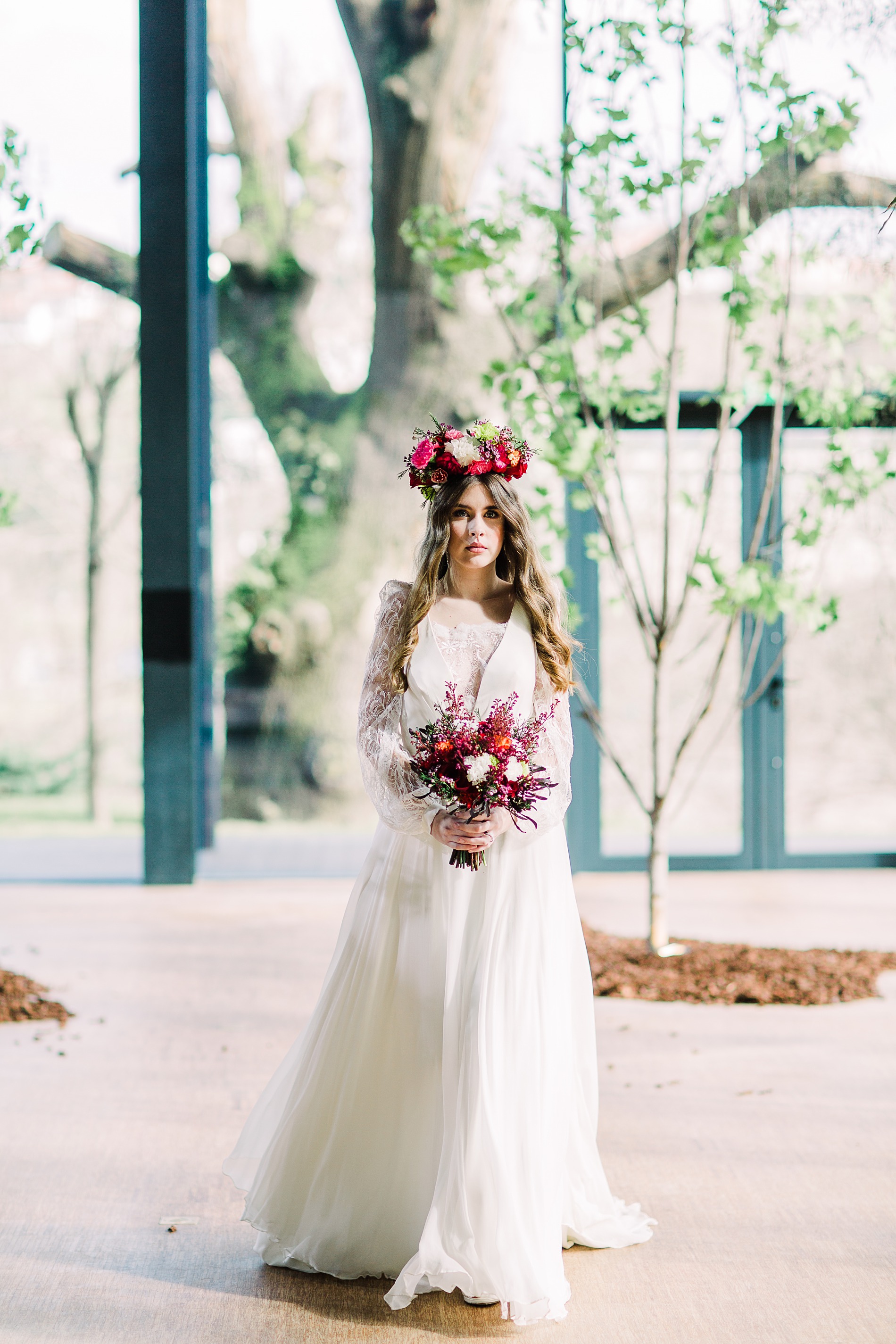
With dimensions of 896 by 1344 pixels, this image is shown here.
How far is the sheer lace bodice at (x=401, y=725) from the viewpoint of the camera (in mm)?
2574

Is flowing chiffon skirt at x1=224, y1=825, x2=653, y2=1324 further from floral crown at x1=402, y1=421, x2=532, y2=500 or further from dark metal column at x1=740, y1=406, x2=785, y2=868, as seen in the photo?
dark metal column at x1=740, y1=406, x2=785, y2=868

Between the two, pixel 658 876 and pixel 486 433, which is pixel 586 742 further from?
pixel 486 433

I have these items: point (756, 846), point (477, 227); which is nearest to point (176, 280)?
point (477, 227)

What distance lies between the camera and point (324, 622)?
25.0 ft

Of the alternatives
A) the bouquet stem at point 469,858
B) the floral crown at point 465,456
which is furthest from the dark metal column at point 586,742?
the bouquet stem at point 469,858

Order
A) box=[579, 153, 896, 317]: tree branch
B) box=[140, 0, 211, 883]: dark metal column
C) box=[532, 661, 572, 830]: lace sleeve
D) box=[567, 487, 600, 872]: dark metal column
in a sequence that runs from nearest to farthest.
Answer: box=[532, 661, 572, 830]: lace sleeve
box=[579, 153, 896, 317]: tree branch
box=[140, 0, 211, 883]: dark metal column
box=[567, 487, 600, 872]: dark metal column

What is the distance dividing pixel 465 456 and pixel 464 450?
0.6 inches

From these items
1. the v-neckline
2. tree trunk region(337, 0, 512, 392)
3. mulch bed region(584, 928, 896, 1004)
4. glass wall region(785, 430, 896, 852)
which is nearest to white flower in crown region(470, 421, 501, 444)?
the v-neckline

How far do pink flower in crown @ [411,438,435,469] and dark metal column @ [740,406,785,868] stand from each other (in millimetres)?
5183

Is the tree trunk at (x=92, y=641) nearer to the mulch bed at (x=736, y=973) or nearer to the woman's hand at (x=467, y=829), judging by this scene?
the mulch bed at (x=736, y=973)

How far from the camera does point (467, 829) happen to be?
2.45 m

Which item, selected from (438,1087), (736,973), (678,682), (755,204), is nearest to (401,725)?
(438,1087)

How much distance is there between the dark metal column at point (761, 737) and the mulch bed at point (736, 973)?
2.11 meters

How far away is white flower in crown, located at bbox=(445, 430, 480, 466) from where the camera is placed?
8.79ft
